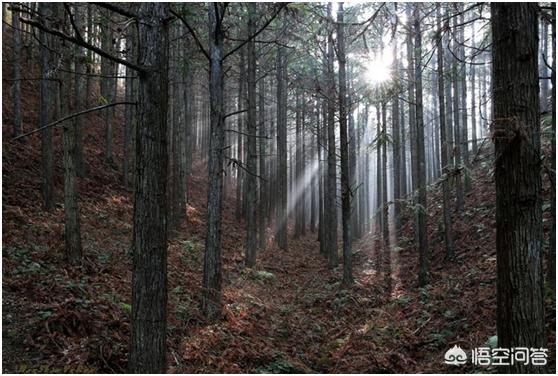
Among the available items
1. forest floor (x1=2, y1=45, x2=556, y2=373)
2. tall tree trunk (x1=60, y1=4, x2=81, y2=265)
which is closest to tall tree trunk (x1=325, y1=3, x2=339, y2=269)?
forest floor (x1=2, y1=45, x2=556, y2=373)

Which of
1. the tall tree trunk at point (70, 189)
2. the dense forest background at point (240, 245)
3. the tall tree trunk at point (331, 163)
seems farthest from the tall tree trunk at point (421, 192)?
the tall tree trunk at point (70, 189)

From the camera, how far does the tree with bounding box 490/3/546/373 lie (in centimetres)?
367

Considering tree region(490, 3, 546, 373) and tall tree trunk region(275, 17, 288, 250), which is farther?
tall tree trunk region(275, 17, 288, 250)

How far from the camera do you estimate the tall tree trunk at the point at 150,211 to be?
4262mm

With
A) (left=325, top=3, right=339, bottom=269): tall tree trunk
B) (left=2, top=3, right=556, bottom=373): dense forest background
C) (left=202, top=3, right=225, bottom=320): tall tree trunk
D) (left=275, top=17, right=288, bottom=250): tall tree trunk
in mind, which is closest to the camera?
(left=2, top=3, right=556, bottom=373): dense forest background

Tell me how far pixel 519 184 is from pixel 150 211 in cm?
378

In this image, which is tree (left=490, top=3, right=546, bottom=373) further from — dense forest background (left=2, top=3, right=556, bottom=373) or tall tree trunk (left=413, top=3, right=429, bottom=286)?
tall tree trunk (left=413, top=3, right=429, bottom=286)

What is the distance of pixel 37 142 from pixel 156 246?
599 inches

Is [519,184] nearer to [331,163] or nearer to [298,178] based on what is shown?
[331,163]

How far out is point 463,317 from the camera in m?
8.18

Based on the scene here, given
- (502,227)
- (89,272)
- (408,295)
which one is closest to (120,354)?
(89,272)

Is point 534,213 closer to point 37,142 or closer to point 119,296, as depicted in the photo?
point 119,296

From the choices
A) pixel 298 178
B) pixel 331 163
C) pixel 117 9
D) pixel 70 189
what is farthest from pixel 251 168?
pixel 298 178

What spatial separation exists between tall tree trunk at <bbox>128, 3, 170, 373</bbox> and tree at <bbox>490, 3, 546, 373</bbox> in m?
3.48
